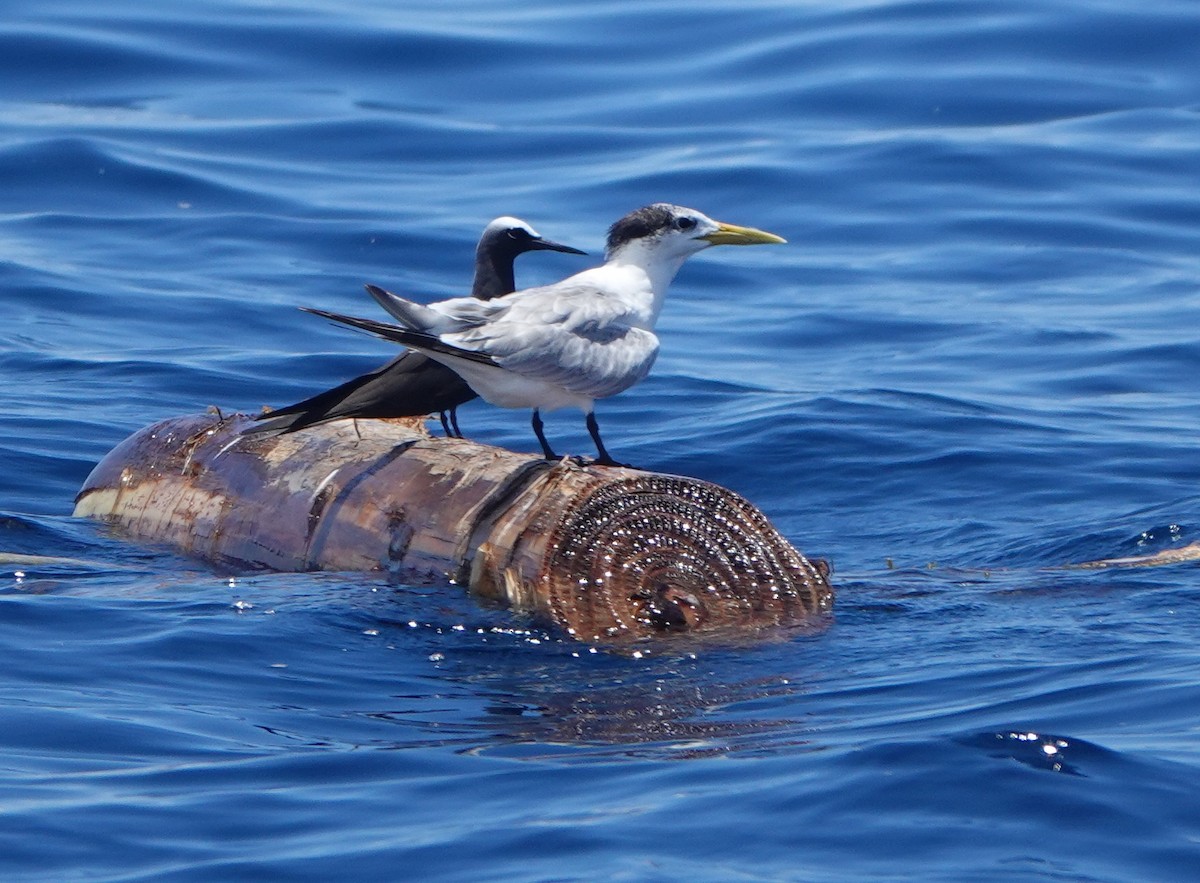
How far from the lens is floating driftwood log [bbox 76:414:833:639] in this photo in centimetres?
689

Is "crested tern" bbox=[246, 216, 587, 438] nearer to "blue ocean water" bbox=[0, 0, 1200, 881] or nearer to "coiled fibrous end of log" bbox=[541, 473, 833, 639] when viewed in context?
"blue ocean water" bbox=[0, 0, 1200, 881]

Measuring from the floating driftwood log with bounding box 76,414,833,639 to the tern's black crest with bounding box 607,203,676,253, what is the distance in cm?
152

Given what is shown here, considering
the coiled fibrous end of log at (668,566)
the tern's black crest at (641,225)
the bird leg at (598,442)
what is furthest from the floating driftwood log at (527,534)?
the tern's black crest at (641,225)

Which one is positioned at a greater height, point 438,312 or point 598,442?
point 438,312

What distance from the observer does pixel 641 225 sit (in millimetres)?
8578

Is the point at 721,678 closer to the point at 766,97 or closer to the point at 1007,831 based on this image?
the point at 1007,831

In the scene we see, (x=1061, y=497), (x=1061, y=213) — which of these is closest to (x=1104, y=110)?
(x=1061, y=213)

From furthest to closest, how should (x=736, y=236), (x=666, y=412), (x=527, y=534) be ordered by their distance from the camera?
(x=666, y=412), (x=736, y=236), (x=527, y=534)

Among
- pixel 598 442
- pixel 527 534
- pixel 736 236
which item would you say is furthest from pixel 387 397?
pixel 736 236

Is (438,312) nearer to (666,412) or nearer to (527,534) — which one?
(527,534)

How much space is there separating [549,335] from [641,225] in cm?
123

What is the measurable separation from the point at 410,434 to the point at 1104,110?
41.8 feet

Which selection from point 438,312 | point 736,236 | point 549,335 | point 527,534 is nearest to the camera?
point 527,534

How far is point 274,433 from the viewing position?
772cm
